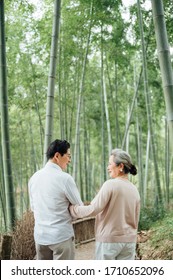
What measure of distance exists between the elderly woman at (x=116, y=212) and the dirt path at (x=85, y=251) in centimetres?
226

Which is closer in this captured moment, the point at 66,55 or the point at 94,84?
Result: the point at 66,55

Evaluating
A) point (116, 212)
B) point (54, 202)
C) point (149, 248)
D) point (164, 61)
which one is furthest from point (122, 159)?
point (149, 248)

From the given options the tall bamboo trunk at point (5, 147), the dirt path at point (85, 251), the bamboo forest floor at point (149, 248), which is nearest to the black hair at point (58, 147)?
the bamboo forest floor at point (149, 248)

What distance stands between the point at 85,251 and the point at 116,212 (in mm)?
2662

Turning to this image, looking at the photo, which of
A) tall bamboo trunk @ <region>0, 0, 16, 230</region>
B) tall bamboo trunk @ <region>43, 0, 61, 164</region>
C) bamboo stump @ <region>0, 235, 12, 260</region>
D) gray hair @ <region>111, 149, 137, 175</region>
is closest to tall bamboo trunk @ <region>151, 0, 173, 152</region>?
gray hair @ <region>111, 149, 137, 175</region>

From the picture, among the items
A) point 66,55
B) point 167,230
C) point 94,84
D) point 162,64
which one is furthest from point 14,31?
point 162,64

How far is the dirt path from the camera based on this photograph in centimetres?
435

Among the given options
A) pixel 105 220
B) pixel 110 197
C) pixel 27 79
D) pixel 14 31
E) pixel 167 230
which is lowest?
pixel 167 230

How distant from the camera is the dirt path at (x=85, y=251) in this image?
4346 mm

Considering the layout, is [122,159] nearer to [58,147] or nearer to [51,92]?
[58,147]

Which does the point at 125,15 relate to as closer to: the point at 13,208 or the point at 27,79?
the point at 27,79

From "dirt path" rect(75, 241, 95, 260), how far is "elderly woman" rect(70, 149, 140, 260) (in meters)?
2.26

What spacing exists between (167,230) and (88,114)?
661 cm
